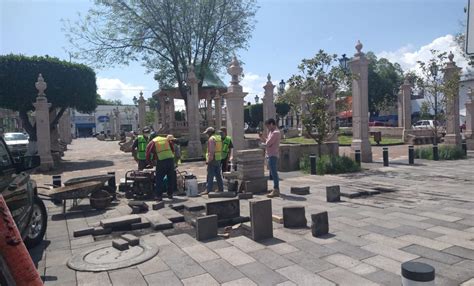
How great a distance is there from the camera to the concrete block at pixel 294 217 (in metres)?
6.07

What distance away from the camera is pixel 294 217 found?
6.07 metres

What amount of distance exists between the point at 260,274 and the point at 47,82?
2117 centimetres

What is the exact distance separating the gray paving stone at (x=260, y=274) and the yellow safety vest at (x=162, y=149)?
189 inches

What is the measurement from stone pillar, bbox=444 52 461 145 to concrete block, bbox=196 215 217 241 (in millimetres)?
16148

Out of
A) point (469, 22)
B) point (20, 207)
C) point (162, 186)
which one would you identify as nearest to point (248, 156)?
point (162, 186)

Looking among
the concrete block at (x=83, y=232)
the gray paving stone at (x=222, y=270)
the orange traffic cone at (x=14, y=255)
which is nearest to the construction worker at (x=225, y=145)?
the concrete block at (x=83, y=232)

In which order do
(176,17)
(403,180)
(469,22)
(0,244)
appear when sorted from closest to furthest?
(0,244) → (469,22) → (403,180) → (176,17)

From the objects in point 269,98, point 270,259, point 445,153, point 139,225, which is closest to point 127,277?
point 270,259

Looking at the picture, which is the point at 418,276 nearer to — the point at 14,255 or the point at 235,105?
the point at 14,255

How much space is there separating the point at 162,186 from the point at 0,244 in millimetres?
6986

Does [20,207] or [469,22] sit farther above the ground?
[469,22]

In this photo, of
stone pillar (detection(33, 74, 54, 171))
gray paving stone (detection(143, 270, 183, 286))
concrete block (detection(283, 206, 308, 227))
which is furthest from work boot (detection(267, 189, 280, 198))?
stone pillar (detection(33, 74, 54, 171))

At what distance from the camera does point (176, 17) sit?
24141mm

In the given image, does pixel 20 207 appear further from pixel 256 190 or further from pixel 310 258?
pixel 256 190
